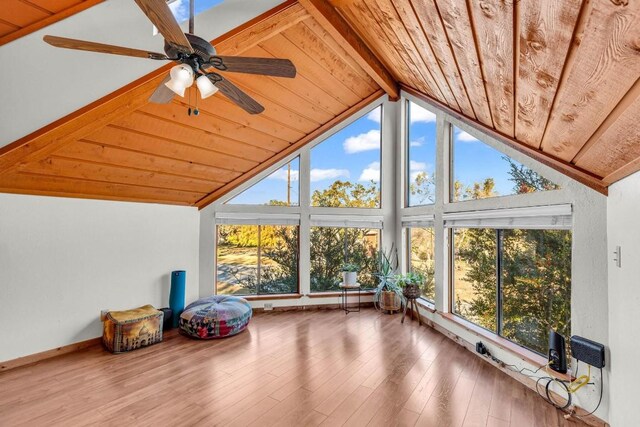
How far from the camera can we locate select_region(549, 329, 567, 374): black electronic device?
2467 mm

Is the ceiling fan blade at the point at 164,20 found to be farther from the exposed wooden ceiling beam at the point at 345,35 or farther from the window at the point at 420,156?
the window at the point at 420,156

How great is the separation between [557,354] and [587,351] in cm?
30

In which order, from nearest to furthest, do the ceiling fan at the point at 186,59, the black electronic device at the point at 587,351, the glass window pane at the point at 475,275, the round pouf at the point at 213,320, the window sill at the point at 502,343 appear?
→ the ceiling fan at the point at 186,59, the black electronic device at the point at 587,351, the window sill at the point at 502,343, the glass window pane at the point at 475,275, the round pouf at the point at 213,320

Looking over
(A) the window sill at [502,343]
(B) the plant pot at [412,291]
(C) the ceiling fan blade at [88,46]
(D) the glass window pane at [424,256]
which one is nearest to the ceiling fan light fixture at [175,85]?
(C) the ceiling fan blade at [88,46]

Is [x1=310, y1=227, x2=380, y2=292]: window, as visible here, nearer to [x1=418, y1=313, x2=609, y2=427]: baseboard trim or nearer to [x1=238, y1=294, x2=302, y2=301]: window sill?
[x1=238, y1=294, x2=302, y2=301]: window sill

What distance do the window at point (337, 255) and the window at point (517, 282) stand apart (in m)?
1.85

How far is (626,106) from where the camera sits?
1.22 m

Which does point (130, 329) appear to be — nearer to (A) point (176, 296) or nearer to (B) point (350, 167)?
(A) point (176, 296)

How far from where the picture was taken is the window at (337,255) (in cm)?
544

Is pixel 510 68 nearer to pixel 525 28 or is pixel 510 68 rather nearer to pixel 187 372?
pixel 525 28

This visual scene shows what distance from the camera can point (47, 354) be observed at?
3295mm

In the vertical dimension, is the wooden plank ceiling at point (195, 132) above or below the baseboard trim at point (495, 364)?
above

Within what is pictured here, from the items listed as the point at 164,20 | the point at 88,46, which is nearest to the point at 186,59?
the point at 164,20

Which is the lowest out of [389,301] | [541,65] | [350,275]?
[389,301]
